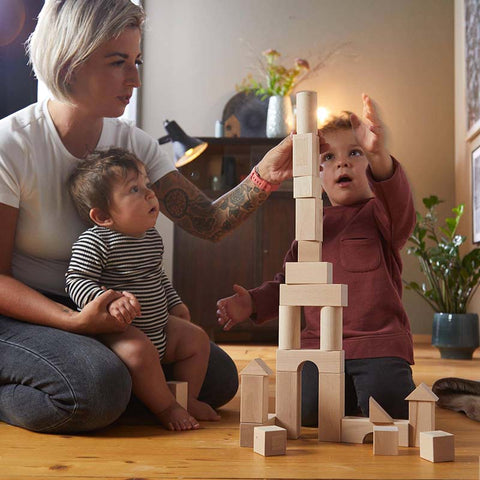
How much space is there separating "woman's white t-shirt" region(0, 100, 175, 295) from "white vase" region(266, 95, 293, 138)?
2.54 metres

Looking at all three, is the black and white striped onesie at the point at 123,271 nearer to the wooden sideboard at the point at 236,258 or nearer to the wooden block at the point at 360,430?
the wooden block at the point at 360,430

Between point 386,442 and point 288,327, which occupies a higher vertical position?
point 288,327

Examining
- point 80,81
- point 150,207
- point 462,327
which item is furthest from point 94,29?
point 462,327

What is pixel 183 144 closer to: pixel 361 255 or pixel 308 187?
pixel 361 255

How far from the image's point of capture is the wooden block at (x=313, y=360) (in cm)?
118

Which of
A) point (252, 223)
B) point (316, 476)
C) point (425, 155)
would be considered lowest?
point (316, 476)

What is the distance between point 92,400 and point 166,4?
3.57m

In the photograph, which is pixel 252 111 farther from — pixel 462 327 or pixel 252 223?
pixel 462 327

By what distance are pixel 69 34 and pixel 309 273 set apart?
0.74m

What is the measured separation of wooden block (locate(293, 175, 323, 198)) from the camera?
1193 millimetres

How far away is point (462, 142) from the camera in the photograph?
4.02 meters

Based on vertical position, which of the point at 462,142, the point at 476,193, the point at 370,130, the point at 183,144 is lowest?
the point at 370,130

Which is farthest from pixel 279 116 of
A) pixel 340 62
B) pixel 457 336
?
pixel 457 336

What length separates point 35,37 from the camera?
5.01 ft
